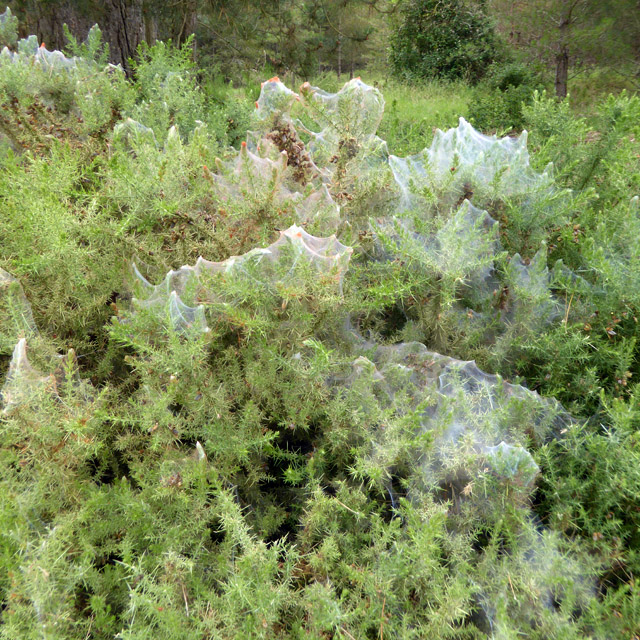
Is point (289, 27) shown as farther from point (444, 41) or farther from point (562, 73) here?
point (444, 41)

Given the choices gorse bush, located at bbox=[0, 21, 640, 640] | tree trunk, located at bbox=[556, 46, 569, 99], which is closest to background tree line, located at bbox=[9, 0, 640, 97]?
tree trunk, located at bbox=[556, 46, 569, 99]

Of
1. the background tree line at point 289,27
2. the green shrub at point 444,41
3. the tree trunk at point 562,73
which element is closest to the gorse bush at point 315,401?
the background tree line at point 289,27

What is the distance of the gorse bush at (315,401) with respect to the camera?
57.4 inches

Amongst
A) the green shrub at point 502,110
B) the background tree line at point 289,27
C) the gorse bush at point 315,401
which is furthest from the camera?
the green shrub at point 502,110

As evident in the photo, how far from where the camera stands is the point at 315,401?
183 cm

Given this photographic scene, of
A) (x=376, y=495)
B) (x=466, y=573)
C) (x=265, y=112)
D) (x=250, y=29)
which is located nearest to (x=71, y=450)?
(x=376, y=495)

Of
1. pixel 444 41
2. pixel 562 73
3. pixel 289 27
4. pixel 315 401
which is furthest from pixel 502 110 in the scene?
pixel 444 41

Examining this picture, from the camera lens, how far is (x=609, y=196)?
2.83 metres

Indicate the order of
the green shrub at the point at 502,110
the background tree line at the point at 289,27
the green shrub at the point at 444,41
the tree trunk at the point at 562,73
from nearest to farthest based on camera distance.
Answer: the background tree line at the point at 289,27, the green shrub at the point at 502,110, the tree trunk at the point at 562,73, the green shrub at the point at 444,41

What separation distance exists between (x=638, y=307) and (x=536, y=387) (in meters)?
0.53

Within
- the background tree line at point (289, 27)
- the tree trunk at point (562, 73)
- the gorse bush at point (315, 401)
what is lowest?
the gorse bush at point (315, 401)

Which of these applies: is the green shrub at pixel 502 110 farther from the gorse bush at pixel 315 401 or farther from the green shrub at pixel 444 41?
the green shrub at pixel 444 41

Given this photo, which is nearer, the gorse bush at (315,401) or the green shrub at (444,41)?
the gorse bush at (315,401)

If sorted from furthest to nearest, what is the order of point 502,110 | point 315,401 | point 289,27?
point 502,110, point 289,27, point 315,401
